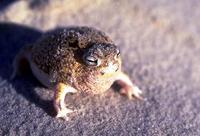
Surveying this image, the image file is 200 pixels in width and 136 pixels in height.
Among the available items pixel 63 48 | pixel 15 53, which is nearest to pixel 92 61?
pixel 63 48

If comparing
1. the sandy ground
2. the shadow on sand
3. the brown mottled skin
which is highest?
the brown mottled skin

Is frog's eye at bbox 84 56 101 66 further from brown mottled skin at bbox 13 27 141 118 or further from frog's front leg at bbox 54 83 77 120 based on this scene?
frog's front leg at bbox 54 83 77 120

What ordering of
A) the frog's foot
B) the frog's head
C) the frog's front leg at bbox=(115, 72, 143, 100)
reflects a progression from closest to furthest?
the frog's head
the frog's foot
the frog's front leg at bbox=(115, 72, 143, 100)

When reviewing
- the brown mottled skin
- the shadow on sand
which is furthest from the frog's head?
the shadow on sand

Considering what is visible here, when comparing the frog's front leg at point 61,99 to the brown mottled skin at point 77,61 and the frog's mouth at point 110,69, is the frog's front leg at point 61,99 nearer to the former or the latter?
the brown mottled skin at point 77,61

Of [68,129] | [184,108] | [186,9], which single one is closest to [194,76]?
[184,108]

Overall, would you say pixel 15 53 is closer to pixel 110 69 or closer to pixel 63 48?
pixel 63 48

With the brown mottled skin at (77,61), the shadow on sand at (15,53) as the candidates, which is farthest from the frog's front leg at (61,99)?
the shadow on sand at (15,53)
